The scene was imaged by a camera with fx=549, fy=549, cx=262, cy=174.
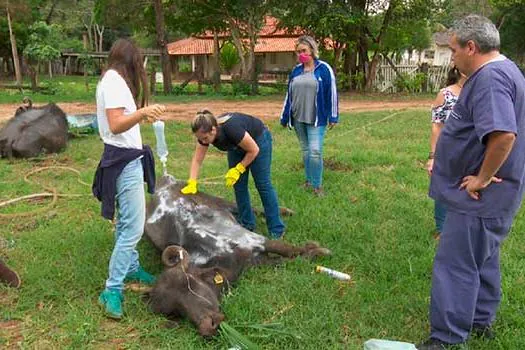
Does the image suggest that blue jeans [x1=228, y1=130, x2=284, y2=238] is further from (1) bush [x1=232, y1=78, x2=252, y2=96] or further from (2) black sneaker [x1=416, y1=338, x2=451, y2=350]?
(1) bush [x1=232, y1=78, x2=252, y2=96]

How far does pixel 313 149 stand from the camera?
220 inches

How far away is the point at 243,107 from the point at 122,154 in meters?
12.1

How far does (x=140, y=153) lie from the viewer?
3148 millimetres

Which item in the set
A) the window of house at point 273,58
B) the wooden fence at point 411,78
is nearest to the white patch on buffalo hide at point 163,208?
the wooden fence at point 411,78

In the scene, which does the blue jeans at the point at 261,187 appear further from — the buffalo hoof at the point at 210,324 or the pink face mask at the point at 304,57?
the buffalo hoof at the point at 210,324

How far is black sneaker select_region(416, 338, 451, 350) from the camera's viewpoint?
277 centimetres

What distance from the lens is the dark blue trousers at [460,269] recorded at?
2.68 m

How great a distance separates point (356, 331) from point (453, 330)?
21.7 inches

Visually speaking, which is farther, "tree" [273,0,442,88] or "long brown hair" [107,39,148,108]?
"tree" [273,0,442,88]

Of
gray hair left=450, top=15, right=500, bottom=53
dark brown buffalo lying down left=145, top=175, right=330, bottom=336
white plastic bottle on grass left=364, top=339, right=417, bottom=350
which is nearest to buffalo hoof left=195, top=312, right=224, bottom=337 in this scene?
dark brown buffalo lying down left=145, top=175, right=330, bottom=336

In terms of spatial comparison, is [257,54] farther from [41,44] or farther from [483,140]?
[483,140]

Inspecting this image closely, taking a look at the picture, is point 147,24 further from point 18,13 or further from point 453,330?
point 453,330

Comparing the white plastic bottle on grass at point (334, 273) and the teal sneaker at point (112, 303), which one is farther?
the white plastic bottle on grass at point (334, 273)

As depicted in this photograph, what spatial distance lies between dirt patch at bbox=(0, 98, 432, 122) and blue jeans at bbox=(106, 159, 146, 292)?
348 inches
